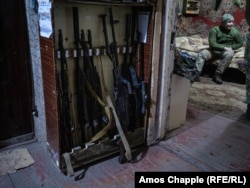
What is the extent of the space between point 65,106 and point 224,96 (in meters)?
2.68

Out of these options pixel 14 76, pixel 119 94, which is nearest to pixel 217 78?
pixel 119 94

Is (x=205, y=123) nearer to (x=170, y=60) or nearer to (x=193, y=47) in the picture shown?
(x=170, y=60)

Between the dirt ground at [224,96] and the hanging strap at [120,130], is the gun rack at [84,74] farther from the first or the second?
the dirt ground at [224,96]

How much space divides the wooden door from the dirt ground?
2165 mm

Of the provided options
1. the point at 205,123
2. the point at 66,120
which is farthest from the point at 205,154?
the point at 66,120

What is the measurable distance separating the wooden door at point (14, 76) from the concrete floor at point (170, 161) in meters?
0.17

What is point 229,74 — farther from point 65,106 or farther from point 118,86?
point 65,106

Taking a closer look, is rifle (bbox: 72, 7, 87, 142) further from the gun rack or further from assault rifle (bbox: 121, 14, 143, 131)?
assault rifle (bbox: 121, 14, 143, 131)

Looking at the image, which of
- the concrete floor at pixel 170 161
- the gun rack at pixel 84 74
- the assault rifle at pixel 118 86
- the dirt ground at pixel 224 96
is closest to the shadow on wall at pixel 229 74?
the dirt ground at pixel 224 96

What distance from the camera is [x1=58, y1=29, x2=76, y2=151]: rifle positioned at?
179cm

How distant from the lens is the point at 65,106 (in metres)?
1.88

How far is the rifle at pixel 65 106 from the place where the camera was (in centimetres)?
179

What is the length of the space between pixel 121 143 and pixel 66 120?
1.61 ft

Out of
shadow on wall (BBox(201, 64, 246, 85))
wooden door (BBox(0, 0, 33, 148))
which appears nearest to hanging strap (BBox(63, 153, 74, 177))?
wooden door (BBox(0, 0, 33, 148))
